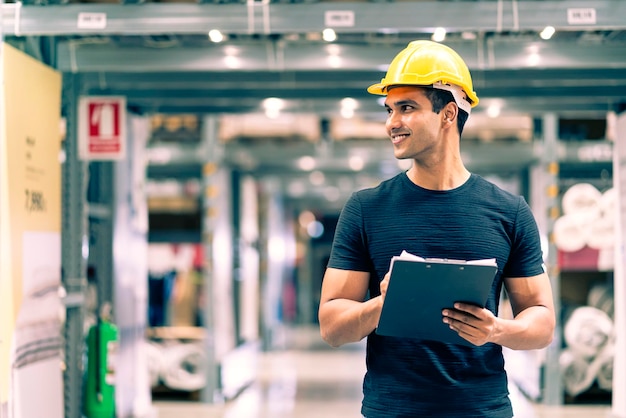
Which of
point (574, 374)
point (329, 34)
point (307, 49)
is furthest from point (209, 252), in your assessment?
point (329, 34)

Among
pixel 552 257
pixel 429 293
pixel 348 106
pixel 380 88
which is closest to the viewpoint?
pixel 429 293

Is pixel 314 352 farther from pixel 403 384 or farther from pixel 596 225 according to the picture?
pixel 403 384

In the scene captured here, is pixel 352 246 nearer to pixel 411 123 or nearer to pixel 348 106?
pixel 411 123

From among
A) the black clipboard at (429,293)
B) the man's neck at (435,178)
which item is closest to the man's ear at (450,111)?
the man's neck at (435,178)

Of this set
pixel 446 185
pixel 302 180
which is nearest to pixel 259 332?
pixel 302 180

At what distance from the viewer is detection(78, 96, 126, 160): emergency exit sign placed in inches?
218

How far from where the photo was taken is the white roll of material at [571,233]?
333 inches

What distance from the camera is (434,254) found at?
1.96m

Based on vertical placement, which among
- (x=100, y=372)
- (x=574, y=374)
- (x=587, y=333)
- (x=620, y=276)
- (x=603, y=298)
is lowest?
(x=574, y=374)

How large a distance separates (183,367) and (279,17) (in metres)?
5.57

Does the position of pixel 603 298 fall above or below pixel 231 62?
below

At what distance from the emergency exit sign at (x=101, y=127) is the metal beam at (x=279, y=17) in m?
1.28

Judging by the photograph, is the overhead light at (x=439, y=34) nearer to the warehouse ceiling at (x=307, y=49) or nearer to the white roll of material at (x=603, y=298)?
the warehouse ceiling at (x=307, y=49)

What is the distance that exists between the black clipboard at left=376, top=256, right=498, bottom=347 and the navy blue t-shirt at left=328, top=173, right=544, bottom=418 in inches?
Result: 3.1
